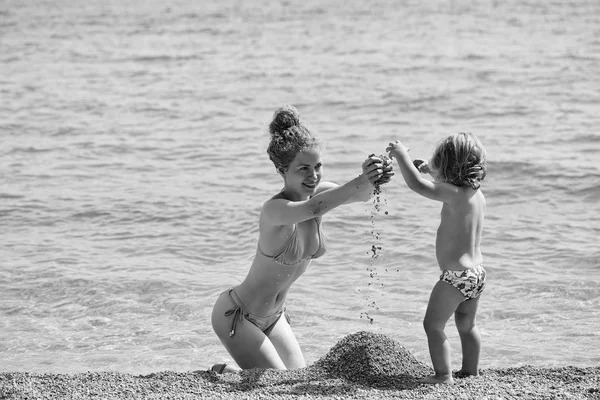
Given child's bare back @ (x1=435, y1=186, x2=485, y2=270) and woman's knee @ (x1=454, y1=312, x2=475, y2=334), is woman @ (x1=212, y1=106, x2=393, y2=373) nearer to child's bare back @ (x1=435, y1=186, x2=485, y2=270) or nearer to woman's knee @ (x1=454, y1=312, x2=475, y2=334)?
child's bare back @ (x1=435, y1=186, x2=485, y2=270)

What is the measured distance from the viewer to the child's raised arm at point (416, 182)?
16.0 feet

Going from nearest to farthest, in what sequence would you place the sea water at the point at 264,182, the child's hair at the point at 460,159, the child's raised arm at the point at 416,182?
the child's raised arm at the point at 416,182 < the child's hair at the point at 460,159 < the sea water at the point at 264,182

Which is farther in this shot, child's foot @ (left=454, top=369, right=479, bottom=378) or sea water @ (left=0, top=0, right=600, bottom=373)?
sea water @ (left=0, top=0, right=600, bottom=373)

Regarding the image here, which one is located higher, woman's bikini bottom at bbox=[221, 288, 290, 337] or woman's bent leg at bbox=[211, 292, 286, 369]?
woman's bikini bottom at bbox=[221, 288, 290, 337]

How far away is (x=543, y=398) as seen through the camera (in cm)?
458

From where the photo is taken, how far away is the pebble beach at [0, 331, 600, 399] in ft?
15.6

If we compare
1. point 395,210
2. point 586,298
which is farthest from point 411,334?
point 395,210

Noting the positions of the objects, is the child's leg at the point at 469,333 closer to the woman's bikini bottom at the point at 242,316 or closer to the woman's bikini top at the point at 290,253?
the woman's bikini top at the point at 290,253

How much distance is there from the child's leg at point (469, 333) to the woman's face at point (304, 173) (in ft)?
3.54

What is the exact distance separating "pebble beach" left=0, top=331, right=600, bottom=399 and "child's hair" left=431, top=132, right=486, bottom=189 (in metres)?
1.07

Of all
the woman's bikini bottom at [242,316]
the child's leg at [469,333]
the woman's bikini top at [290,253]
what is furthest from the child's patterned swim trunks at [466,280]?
the woman's bikini bottom at [242,316]

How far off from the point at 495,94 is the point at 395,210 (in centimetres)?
642

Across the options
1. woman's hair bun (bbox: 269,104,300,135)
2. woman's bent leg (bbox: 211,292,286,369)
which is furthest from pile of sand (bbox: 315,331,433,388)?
woman's hair bun (bbox: 269,104,300,135)

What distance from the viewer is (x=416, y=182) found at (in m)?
4.89
